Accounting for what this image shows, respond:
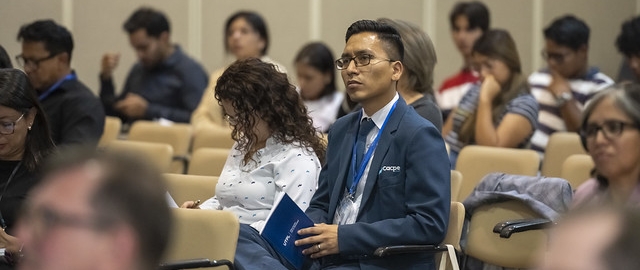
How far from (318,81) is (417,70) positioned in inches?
81.4

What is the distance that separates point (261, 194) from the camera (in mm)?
3631

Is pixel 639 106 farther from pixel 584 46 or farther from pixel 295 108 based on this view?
pixel 584 46

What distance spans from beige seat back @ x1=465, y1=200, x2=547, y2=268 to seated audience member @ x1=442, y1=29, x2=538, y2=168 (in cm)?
133

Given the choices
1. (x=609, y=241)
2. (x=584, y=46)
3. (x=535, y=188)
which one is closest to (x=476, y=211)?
(x=535, y=188)

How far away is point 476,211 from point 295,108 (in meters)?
0.77

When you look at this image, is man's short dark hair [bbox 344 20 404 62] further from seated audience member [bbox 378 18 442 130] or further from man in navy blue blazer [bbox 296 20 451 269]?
seated audience member [bbox 378 18 442 130]

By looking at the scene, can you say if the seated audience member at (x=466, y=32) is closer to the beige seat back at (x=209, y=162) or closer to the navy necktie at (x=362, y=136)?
the beige seat back at (x=209, y=162)

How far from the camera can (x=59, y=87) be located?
462cm

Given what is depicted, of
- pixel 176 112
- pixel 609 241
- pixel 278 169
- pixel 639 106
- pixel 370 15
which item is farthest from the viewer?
pixel 370 15

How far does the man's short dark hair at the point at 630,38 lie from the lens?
A: 16.6ft

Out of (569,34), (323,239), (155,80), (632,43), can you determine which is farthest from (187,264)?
(155,80)

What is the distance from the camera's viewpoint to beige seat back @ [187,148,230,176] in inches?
177

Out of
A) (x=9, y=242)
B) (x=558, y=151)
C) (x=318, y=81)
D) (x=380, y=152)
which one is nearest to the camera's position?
(x=380, y=152)

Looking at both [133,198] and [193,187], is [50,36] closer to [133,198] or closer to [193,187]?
[193,187]
